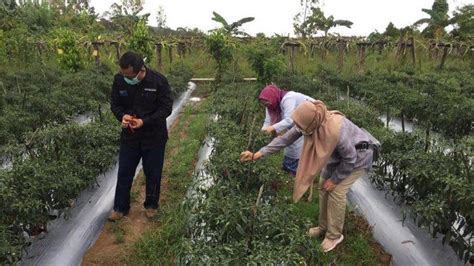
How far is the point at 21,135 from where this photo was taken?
561 centimetres

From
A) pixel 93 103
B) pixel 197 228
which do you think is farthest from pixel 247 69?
pixel 197 228

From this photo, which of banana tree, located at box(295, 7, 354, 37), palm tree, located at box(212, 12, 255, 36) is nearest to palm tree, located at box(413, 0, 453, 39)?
banana tree, located at box(295, 7, 354, 37)

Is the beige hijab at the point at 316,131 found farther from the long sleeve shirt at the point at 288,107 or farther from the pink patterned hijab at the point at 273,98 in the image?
the pink patterned hijab at the point at 273,98

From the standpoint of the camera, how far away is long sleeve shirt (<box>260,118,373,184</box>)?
9.72ft

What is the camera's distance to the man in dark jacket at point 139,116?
346cm

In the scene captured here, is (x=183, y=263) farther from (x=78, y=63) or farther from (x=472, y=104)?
(x=78, y=63)

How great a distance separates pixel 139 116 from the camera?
142 inches

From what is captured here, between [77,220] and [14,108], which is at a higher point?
[14,108]

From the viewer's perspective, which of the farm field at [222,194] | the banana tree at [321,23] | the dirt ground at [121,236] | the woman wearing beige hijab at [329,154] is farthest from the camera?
the banana tree at [321,23]

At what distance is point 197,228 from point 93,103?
15.7ft

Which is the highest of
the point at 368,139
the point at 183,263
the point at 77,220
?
the point at 368,139

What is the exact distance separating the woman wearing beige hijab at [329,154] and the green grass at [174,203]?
0.95 m

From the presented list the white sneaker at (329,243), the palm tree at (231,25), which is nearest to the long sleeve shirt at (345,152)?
the white sneaker at (329,243)

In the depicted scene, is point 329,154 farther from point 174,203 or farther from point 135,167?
point 174,203
